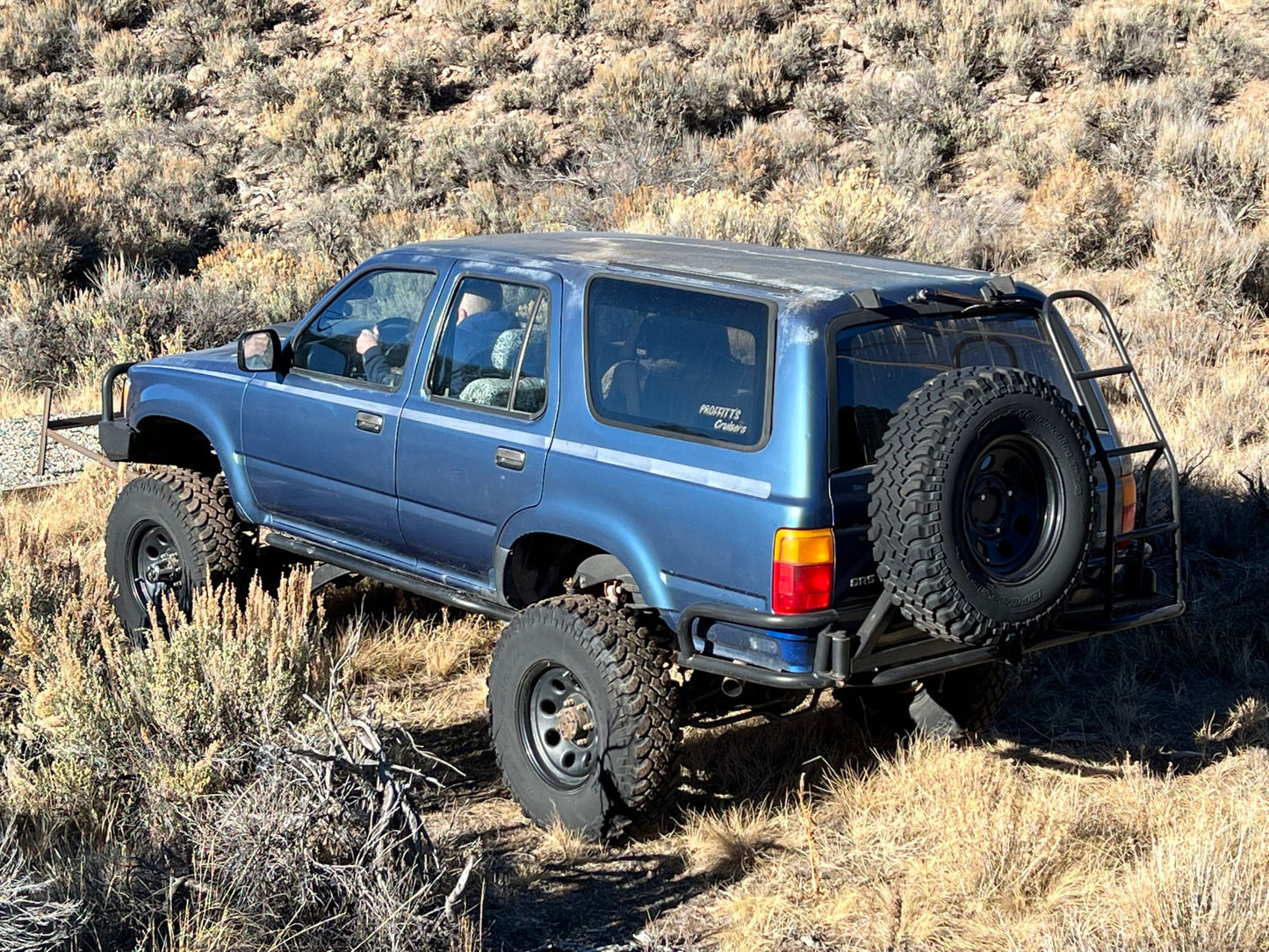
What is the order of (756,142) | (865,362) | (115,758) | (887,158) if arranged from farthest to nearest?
(756,142)
(887,158)
(115,758)
(865,362)

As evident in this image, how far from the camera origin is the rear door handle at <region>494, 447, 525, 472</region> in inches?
188

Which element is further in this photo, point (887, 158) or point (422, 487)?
point (887, 158)

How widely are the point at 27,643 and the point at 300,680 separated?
113 cm

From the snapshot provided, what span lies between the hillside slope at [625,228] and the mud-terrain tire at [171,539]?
24 cm

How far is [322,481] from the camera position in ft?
18.4

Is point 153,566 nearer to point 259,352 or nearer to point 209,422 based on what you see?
point 209,422

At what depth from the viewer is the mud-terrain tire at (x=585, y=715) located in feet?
14.4

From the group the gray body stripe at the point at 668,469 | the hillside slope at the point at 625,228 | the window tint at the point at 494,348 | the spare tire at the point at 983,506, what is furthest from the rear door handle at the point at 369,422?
the spare tire at the point at 983,506

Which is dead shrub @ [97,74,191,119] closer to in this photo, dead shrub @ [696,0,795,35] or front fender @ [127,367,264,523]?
dead shrub @ [696,0,795,35]

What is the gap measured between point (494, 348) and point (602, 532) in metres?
0.94

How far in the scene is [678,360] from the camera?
4500mm

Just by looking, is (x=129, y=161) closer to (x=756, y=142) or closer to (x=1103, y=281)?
(x=756, y=142)

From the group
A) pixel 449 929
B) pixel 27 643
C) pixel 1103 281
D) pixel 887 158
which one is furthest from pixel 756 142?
pixel 449 929

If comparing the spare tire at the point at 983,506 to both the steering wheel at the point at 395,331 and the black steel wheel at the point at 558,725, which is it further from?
the steering wheel at the point at 395,331
